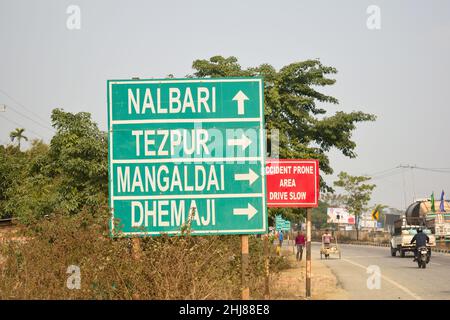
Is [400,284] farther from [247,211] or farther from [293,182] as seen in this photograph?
[247,211]

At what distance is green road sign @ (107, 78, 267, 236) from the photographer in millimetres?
9578

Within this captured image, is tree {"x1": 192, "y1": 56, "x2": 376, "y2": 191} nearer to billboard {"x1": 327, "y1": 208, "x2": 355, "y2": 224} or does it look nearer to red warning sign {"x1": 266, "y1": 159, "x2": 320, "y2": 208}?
red warning sign {"x1": 266, "y1": 159, "x2": 320, "y2": 208}

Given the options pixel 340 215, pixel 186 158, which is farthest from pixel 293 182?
pixel 340 215

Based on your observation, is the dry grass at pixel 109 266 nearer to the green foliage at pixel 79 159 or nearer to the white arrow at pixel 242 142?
the white arrow at pixel 242 142

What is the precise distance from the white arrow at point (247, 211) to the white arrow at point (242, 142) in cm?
82

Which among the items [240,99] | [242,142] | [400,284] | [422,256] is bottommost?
[400,284]

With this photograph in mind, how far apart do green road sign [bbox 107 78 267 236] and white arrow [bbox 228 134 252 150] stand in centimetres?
1

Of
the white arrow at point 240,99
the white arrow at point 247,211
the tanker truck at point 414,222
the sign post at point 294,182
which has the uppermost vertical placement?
the white arrow at point 240,99

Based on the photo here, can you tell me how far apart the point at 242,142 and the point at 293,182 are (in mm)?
7919

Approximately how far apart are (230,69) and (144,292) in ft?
67.1

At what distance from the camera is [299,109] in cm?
3008

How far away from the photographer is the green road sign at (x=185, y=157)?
9578 mm

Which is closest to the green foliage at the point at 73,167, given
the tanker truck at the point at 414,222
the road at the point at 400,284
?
the road at the point at 400,284

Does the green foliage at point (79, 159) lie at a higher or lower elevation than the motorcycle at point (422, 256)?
higher
